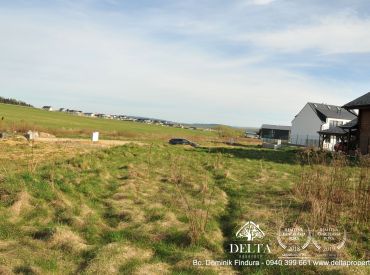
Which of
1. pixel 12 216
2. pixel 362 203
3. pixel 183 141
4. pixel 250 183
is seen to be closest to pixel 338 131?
pixel 183 141

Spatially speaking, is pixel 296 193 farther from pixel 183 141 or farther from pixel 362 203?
pixel 183 141

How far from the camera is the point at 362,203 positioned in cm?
991

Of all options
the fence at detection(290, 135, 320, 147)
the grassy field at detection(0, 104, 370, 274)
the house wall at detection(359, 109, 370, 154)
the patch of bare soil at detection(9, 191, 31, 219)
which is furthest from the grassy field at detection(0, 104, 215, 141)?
the patch of bare soil at detection(9, 191, 31, 219)

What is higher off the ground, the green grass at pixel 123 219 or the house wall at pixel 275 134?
the house wall at pixel 275 134

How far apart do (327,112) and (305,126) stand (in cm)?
470

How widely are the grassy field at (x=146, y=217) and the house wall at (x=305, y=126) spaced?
60.7m

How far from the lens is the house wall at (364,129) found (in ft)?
93.9

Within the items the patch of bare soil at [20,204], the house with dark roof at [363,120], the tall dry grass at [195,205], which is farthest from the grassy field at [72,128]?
the patch of bare soil at [20,204]

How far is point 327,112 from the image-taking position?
73188 millimetres

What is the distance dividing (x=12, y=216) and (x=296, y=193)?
787 centimetres
